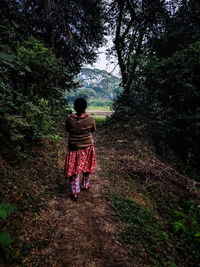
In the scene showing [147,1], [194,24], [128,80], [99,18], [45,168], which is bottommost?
[45,168]

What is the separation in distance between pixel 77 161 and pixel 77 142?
40 cm

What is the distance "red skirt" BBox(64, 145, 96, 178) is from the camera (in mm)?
3008

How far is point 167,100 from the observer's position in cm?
600

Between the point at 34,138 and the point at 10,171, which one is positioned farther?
the point at 34,138

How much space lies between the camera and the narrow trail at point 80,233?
6.02ft

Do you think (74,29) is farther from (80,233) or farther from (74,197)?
(80,233)

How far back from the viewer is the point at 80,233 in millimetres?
2205

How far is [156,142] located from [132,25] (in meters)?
9.66

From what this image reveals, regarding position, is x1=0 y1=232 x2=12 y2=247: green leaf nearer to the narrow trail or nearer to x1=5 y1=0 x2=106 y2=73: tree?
the narrow trail

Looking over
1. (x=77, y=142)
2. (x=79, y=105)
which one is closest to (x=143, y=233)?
(x=77, y=142)

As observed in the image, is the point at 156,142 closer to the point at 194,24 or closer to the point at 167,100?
the point at 167,100

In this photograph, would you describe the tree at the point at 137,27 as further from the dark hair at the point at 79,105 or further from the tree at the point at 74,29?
the dark hair at the point at 79,105

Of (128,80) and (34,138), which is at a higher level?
(128,80)

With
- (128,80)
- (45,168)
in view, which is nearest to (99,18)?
(128,80)
